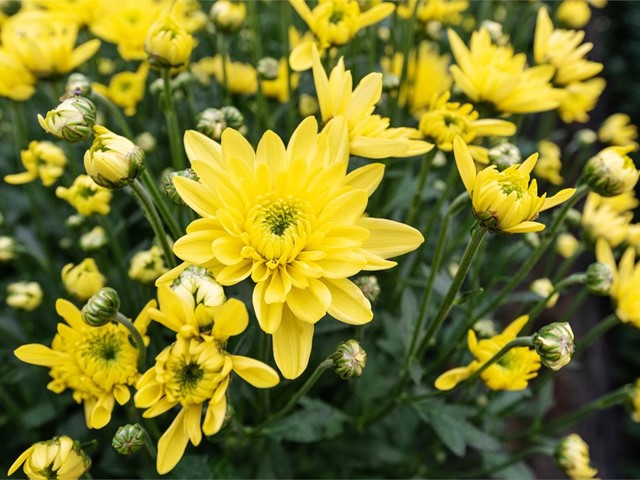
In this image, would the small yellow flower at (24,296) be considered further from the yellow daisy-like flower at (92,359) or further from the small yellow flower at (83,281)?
the yellow daisy-like flower at (92,359)

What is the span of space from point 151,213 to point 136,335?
245mm

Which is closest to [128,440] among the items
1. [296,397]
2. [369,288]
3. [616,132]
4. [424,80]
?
[296,397]

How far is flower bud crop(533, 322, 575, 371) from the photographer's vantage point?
113cm

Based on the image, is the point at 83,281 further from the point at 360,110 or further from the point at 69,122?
the point at 360,110

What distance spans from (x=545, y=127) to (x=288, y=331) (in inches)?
91.0

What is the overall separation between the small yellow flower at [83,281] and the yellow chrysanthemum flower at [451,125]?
88 centimetres

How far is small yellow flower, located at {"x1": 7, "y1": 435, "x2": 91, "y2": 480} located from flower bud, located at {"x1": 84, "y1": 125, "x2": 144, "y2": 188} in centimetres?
53

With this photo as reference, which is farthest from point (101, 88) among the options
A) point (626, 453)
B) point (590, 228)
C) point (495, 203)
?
point (626, 453)

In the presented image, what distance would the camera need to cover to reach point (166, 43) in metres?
1.27

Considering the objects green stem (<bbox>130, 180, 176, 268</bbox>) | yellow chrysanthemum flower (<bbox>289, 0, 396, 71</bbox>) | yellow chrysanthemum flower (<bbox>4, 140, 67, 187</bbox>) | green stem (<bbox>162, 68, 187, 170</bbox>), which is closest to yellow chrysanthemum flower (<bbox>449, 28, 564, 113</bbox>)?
yellow chrysanthemum flower (<bbox>289, 0, 396, 71</bbox>)

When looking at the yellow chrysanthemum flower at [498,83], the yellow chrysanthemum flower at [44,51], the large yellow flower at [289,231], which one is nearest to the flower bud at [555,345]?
the large yellow flower at [289,231]

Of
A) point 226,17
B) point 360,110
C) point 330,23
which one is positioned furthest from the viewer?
point 226,17

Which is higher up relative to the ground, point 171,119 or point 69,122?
point 69,122

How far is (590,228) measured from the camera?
190 cm
